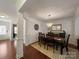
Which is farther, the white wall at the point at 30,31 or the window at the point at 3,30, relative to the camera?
the window at the point at 3,30

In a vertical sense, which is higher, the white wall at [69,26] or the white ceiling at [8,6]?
the white ceiling at [8,6]

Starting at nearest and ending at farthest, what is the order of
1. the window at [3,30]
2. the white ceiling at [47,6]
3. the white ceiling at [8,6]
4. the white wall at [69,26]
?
the white ceiling at [47,6], the white ceiling at [8,6], the white wall at [69,26], the window at [3,30]

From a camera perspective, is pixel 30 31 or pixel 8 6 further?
pixel 30 31

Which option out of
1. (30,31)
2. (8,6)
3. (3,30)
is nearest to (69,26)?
(30,31)

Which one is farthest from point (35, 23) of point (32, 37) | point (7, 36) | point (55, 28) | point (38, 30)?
point (7, 36)

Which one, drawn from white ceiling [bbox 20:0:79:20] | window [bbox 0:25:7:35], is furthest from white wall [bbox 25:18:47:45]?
window [bbox 0:25:7:35]

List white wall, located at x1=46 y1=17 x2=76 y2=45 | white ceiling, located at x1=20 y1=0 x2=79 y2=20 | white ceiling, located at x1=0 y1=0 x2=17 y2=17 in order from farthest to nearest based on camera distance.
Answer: white wall, located at x1=46 y1=17 x2=76 y2=45, white ceiling, located at x1=0 y1=0 x2=17 y2=17, white ceiling, located at x1=20 y1=0 x2=79 y2=20

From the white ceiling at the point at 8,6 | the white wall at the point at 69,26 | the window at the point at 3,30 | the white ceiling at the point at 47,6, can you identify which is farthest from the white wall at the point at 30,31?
the window at the point at 3,30

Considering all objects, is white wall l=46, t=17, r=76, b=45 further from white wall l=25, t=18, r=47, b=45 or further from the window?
the window

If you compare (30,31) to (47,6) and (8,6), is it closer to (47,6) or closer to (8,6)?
(8,6)

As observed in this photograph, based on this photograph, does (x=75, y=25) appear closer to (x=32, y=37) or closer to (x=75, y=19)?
(x=75, y=19)

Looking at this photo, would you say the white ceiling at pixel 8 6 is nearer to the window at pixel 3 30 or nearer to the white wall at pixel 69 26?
the white wall at pixel 69 26

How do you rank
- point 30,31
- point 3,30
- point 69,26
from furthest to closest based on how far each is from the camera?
point 3,30
point 30,31
point 69,26

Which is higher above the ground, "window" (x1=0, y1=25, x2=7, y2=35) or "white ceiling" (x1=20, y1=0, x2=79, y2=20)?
"white ceiling" (x1=20, y1=0, x2=79, y2=20)
